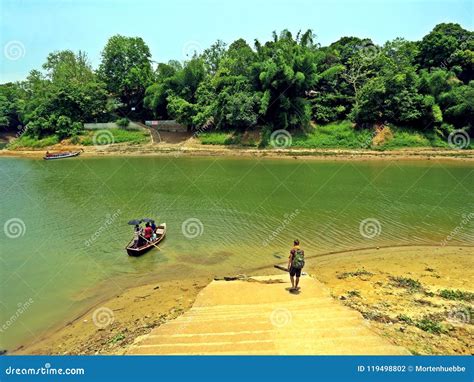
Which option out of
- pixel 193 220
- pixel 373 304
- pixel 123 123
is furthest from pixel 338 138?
pixel 373 304

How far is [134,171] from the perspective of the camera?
117 ft

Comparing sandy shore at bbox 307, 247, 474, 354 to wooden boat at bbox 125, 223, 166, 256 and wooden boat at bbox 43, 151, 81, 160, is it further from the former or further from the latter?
wooden boat at bbox 43, 151, 81, 160

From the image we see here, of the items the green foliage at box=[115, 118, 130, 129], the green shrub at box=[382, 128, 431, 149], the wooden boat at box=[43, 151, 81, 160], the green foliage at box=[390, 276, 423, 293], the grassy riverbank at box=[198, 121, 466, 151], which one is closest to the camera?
the green foliage at box=[390, 276, 423, 293]

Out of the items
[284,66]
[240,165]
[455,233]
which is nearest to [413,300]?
[455,233]

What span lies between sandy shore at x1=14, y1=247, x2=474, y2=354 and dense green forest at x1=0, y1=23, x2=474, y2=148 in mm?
30651

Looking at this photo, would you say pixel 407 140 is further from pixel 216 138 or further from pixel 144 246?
pixel 144 246

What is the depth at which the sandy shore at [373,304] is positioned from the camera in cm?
893

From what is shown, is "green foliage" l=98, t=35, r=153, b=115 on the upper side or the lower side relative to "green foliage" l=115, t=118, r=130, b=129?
upper

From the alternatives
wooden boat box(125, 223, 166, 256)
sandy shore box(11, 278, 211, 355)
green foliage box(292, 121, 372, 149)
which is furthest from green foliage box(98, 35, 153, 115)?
sandy shore box(11, 278, 211, 355)

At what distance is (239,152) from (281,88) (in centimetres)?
947

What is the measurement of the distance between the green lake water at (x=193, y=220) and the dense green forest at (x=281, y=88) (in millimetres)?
10517

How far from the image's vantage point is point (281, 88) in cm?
4372

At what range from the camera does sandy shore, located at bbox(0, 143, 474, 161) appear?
39219 mm

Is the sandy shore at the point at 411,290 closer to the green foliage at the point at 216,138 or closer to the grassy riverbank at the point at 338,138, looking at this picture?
the grassy riverbank at the point at 338,138
